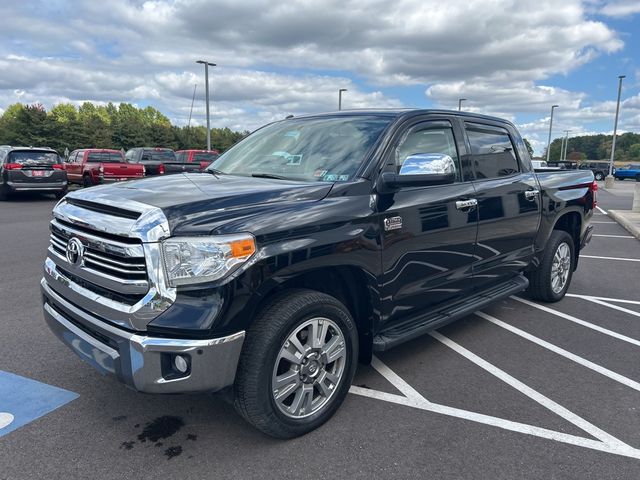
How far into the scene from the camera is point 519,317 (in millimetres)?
5180

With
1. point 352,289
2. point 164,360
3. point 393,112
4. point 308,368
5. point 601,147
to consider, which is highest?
point 601,147

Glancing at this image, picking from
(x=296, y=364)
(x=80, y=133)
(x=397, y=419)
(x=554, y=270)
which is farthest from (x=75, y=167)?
(x=80, y=133)

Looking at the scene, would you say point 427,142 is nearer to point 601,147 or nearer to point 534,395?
point 534,395

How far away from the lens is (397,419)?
3141 millimetres

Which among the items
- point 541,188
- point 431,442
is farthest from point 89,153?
point 431,442

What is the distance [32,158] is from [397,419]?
666 inches

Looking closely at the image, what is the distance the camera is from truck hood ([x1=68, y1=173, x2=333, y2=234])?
2541 millimetres

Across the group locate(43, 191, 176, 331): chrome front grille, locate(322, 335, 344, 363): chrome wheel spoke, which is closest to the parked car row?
locate(43, 191, 176, 331): chrome front grille

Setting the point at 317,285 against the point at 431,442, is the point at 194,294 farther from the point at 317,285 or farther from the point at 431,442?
the point at 431,442

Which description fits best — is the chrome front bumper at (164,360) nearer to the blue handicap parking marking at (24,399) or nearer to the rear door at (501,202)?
the blue handicap parking marking at (24,399)

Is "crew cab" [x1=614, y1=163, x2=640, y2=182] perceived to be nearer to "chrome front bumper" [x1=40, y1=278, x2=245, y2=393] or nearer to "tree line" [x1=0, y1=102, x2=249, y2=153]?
"tree line" [x1=0, y1=102, x2=249, y2=153]

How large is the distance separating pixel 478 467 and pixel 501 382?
112 centimetres

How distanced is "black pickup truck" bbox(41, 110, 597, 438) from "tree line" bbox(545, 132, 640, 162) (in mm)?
103784

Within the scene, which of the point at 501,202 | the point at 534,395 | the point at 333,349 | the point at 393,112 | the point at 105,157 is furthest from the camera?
A: the point at 105,157
